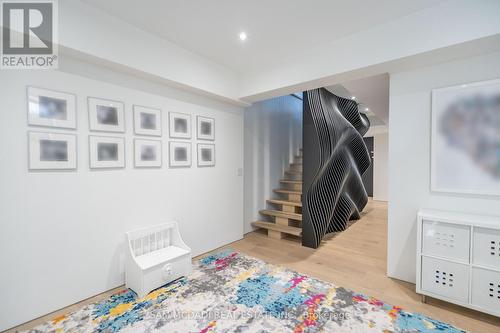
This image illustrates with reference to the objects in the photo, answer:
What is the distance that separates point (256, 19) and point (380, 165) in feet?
23.2

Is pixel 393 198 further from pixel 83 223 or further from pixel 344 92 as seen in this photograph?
pixel 83 223

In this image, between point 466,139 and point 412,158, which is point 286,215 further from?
point 466,139

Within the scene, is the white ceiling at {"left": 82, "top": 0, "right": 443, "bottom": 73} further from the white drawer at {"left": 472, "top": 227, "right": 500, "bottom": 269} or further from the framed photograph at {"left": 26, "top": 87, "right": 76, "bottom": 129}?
the white drawer at {"left": 472, "top": 227, "right": 500, "bottom": 269}

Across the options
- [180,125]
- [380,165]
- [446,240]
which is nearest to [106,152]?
[180,125]

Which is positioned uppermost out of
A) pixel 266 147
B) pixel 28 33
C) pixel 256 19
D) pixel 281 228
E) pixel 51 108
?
pixel 256 19

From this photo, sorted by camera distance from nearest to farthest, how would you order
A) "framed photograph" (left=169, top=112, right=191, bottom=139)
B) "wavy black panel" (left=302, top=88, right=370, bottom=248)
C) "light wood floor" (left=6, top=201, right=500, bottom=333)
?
"light wood floor" (left=6, top=201, right=500, bottom=333)
"framed photograph" (left=169, top=112, right=191, bottom=139)
"wavy black panel" (left=302, top=88, right=370, bottom=248)

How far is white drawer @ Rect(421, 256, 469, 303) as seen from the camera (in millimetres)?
1820

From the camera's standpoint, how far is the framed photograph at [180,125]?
2.71m

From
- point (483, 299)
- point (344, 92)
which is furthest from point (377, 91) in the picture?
point (483, 299)

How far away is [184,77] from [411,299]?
3.38m

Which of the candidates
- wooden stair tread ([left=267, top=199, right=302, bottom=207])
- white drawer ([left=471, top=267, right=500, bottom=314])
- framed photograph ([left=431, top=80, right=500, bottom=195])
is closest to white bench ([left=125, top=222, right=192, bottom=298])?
wooden stair tread ([left=267, top=199, right=302, bottom=207])

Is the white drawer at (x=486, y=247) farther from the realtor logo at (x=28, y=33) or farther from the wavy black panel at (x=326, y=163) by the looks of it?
the realtor logo at (x=28, y=33)

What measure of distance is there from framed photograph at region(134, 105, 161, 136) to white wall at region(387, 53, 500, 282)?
270 cm

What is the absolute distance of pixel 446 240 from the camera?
1903 mm
